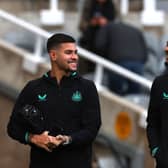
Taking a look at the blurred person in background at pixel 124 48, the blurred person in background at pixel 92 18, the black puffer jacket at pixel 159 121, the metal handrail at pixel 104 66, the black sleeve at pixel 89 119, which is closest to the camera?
the black puffer jacket at pixel 159 121

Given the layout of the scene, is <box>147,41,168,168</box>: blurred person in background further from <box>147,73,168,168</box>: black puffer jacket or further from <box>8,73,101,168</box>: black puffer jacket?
<box>8,73,101,168</box>: black puffer jacket

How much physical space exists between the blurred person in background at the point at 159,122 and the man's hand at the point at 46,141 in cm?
57

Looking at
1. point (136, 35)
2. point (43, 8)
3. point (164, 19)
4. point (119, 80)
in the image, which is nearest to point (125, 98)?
point (119, 80)

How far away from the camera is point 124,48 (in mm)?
7434

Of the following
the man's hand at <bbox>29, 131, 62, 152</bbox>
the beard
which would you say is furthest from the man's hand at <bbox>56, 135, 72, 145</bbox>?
the beard

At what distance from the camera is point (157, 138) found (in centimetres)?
402

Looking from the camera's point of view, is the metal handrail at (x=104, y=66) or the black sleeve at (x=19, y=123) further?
the metal handrail at (x=104, y=66)

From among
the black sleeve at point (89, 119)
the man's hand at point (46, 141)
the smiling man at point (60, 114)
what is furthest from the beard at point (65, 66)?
the man's hand at point (46, 141)

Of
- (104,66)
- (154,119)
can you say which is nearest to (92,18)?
(104,66)

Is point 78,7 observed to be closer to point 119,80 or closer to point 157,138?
point 119,80

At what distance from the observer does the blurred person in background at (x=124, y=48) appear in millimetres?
7418

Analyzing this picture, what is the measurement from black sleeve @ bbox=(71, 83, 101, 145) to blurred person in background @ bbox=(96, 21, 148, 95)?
124 inches

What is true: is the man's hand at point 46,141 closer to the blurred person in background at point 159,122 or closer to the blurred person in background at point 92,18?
the blurred person in background at point 159,122

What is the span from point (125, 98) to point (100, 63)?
51 centimetres
